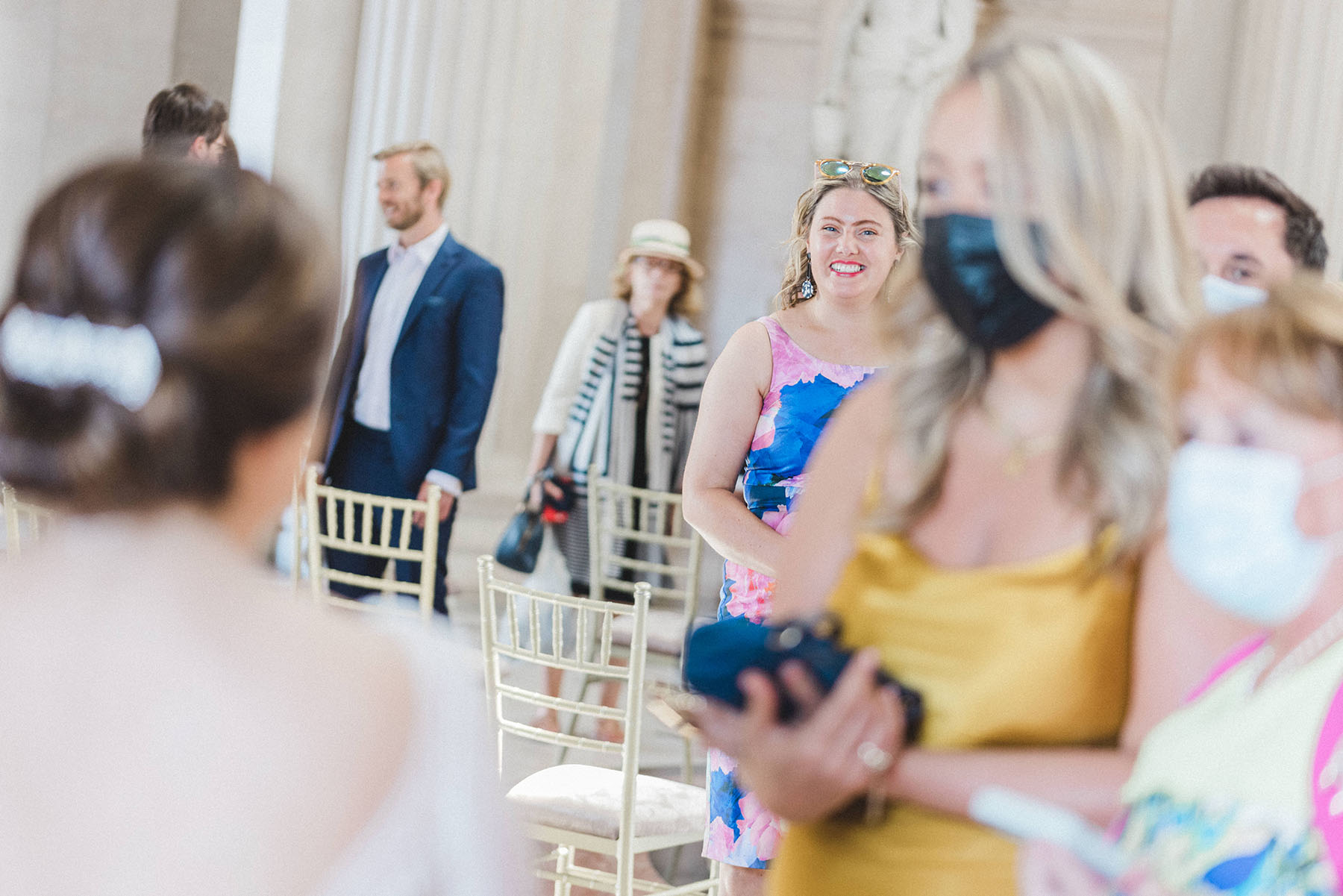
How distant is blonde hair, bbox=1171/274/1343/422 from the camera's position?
107 cm

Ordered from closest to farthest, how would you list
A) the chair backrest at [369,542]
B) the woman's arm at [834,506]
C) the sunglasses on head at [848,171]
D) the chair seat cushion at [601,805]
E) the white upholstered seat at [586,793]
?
the woman's arm at [834,506]
the sunglasses on head at [848,171]
the white upholstered seat at [586,793]
the chair seat cushion at [601,805]
the chair backrest at [369,542]

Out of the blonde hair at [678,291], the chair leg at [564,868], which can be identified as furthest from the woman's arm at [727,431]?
the blonde hair at [678,291]

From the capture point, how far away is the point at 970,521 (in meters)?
1.16

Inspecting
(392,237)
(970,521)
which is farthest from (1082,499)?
(392,237)

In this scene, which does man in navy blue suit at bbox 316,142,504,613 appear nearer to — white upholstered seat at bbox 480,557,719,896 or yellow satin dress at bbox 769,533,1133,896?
white upholstered seat at bbox 480,557,719,896

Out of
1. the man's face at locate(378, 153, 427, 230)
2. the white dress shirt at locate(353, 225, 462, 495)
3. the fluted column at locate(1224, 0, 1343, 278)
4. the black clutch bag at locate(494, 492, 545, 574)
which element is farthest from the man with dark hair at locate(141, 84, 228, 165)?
the fluted column at locate(1224, 0, 1343, 278)

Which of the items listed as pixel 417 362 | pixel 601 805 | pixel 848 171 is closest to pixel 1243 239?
pixel 848 171

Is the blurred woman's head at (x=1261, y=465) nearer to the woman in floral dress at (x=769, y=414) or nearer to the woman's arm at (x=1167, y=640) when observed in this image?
the woman's arm at (x=1167, y=640)

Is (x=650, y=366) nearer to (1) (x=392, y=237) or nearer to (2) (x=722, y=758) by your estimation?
(1) (x=392, y=237)

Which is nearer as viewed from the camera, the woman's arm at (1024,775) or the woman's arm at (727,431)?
the woman's arm at (1024,775)

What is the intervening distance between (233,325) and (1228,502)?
Answer: 76 cm

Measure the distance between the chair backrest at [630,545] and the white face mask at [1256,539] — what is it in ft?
10.8

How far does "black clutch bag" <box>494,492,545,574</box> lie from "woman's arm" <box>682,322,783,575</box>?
2455 mm

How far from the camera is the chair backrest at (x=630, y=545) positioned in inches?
182
